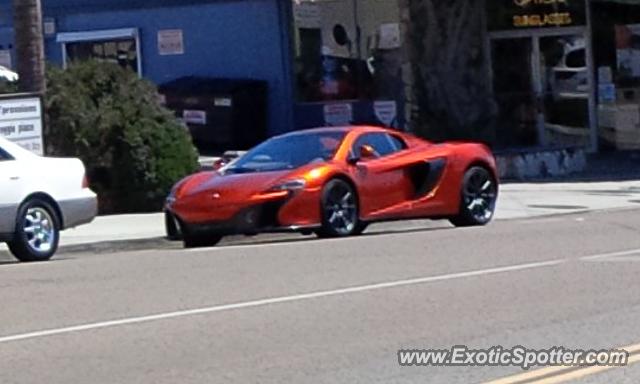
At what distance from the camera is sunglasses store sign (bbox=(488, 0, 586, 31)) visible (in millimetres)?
32562

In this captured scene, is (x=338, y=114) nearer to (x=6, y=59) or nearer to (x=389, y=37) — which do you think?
(x=389, y=37)

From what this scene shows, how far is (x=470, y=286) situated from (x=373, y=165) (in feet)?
18.3

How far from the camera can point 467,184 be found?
2008 centimetres

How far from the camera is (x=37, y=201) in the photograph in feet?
57.7

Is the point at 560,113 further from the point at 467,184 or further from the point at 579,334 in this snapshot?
the point at 579,334

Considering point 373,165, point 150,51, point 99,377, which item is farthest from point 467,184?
point 150,51

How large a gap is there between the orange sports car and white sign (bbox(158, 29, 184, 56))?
1599 centimetres

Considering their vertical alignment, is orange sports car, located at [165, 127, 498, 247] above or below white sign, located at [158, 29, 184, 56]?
below

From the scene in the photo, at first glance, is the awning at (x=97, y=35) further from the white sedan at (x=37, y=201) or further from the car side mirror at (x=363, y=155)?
the white sedan at (x=37, y=201)

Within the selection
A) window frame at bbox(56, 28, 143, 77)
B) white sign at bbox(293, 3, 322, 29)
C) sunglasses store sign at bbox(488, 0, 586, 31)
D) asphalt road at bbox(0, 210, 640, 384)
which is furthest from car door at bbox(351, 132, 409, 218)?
window frame at bbox(56, 28, 143, 77)

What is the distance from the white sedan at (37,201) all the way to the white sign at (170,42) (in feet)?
57.0

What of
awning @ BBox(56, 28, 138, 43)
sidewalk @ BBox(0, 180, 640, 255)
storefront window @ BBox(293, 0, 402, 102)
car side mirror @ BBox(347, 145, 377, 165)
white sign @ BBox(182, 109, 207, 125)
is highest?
awning @ BBox(56, 28, 138, 43)

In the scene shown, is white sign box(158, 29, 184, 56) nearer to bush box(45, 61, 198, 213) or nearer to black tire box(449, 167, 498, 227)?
bush box(45, 61, 198, 213)

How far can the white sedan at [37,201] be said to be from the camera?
17.3 metres
